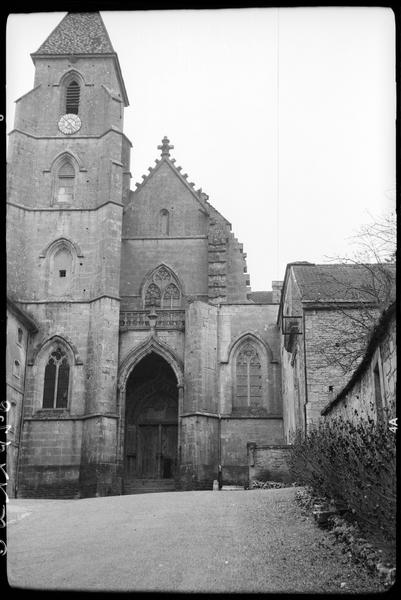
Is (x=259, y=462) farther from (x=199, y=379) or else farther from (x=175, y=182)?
(x=175, y=182)

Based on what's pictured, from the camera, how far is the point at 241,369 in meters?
32.2

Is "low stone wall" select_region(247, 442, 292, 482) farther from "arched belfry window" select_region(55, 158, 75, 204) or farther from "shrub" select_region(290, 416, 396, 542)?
"arched belfry window" select_region(55, 158, 75, 204)

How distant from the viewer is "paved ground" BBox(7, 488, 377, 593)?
8.69 metres

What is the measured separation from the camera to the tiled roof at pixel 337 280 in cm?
2348

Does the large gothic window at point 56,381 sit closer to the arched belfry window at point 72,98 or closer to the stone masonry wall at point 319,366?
the stone masonry wall at point 319,366

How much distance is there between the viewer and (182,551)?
34.9 feet

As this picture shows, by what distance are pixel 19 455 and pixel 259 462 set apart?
10552mm

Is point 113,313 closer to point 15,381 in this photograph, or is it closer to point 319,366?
point 15,381

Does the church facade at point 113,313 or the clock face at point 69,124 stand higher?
the clock face at point 69,124

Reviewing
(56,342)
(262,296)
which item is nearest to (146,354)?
(56,342)

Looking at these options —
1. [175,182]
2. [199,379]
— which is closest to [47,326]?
[199,379]

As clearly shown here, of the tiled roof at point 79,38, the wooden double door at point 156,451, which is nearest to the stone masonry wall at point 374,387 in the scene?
the wooden double door at point 156,451

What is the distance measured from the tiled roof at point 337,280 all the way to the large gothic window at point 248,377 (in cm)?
623

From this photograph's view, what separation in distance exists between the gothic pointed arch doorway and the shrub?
1796 cm
